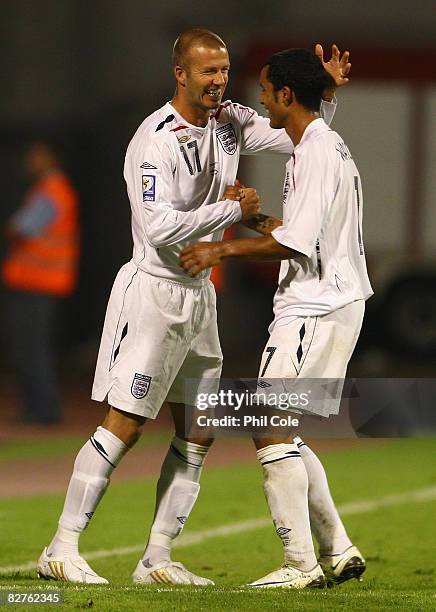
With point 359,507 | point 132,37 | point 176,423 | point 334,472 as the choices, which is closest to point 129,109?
point 132,37

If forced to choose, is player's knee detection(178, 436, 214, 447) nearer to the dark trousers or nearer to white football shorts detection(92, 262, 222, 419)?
white football shorts detection(92, 262, 222, 419)

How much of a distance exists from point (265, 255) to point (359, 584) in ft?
5.50

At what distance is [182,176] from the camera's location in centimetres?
616

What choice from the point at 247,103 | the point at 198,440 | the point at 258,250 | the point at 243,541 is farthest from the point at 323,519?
the point at 247,103

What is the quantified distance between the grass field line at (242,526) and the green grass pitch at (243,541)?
0.15ft

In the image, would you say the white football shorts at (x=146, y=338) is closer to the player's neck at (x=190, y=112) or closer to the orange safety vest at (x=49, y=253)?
the player's neck at (x=190, y=112)

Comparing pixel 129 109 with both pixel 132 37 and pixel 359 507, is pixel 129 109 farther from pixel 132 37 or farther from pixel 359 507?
pixel 359 507

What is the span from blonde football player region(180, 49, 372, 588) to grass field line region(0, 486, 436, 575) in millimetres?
1468

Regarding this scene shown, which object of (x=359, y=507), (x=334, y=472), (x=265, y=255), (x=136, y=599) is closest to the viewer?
(x=136, y=599)

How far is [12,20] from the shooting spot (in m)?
19.1

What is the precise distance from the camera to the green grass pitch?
18.3ft

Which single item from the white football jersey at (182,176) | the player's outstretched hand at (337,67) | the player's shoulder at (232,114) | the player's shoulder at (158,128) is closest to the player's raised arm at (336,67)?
the player's outstretched hand at (337,67)

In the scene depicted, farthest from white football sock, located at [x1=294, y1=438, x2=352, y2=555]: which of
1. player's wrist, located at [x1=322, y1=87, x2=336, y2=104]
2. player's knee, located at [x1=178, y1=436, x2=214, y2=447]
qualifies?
player's wrist, located at [x1=322, y1=87, x2=336, y2=104]

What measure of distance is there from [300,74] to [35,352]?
6.51m
